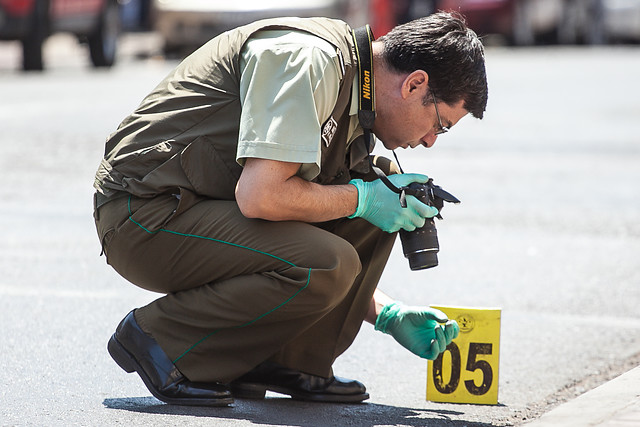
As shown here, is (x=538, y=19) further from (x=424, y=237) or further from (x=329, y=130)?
(x=329, y=130)

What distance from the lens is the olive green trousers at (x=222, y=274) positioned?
351 centimetres

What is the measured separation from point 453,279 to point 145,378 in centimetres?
248

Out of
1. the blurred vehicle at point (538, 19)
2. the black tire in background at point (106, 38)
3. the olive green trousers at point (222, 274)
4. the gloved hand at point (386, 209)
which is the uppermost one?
the gloved hand at point (386, 209)

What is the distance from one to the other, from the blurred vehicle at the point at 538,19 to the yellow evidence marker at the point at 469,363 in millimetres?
16303

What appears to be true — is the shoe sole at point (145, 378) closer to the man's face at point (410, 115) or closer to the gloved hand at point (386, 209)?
the gloved hand at point (386, 209)

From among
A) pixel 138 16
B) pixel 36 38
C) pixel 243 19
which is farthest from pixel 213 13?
pixel 138 16

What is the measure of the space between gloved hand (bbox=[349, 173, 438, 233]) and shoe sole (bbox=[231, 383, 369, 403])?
570 millimetres

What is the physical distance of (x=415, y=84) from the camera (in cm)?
361

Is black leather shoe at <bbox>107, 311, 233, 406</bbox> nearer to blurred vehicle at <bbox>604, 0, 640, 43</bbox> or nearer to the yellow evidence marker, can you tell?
the yellow evidence marker

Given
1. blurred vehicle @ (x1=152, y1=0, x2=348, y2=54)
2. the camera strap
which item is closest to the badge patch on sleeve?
the camera strap

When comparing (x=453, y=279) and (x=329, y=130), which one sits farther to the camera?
(x=453, y=279)

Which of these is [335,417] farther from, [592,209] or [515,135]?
[515,135]

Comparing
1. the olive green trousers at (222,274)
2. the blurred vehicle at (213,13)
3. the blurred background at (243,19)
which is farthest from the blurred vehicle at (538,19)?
the olive green trousers at (222,274)

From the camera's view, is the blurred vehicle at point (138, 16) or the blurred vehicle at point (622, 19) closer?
the blurred vehicle at point (622, 19)
